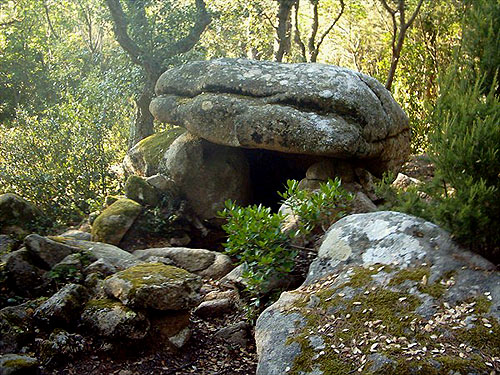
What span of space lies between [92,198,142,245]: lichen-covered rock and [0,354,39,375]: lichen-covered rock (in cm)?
375

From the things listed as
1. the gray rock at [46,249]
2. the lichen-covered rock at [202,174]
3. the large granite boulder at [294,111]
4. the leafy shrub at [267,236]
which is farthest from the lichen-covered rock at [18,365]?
the lichen-covered rock at [202,174]

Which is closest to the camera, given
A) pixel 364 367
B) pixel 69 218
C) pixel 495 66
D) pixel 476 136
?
pixel 364 367

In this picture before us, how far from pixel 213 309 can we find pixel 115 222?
3.07 m

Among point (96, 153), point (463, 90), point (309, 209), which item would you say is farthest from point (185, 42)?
point (463, 90)

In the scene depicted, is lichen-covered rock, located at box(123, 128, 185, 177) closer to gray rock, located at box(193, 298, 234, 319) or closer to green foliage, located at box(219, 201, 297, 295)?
gray rock, located at box(193, 298, 234, 319)

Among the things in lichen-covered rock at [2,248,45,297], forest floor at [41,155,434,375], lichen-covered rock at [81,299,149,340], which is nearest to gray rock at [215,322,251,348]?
forest floor at [41,155,434,375]

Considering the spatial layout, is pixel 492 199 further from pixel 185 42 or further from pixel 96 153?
pixel 185 42

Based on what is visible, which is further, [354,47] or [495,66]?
[354,47]

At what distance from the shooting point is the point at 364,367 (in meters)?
3.45

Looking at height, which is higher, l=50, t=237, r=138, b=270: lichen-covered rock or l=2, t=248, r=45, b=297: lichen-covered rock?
l=2, t=248, r=45, b=297: lichen-covered rock

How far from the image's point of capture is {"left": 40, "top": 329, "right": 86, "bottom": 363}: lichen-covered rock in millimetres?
4750

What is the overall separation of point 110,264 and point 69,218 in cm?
444

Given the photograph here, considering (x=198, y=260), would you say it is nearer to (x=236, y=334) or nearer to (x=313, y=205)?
(x=236, y=334)

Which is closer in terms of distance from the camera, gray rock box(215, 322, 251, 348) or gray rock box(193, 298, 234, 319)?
gray rock box(215, 322, 251, 348)
